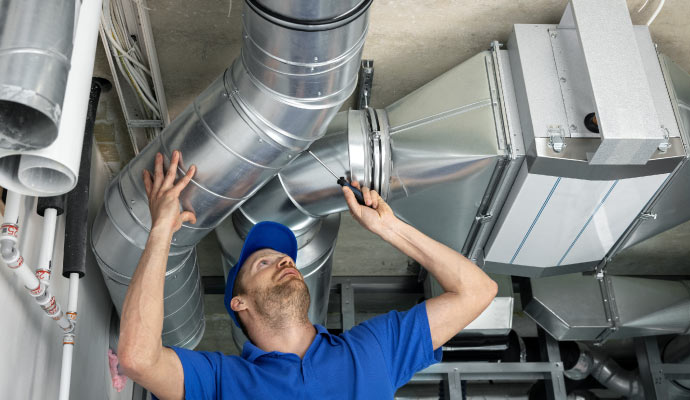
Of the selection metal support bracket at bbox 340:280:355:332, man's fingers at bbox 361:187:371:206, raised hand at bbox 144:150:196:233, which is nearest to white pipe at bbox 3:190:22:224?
raised hand at bbox 144:150:196:233

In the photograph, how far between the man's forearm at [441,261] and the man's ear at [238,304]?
0.41 m

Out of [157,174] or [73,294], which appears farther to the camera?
[73,294]

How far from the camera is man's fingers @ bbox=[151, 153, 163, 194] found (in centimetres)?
189

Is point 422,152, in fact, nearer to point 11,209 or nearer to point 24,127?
point 11,209

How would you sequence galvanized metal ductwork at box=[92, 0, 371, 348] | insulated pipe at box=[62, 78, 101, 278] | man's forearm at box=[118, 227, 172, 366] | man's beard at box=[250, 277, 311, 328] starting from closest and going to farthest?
man's forearm at box=[118, 227, 172, 366] < galvanized metal ductwork at box=[92, 0, 371, 348] < man's beard at box=[250, 277, 311, 328] < insulated pipe at box=[62, 78, 101, 278]

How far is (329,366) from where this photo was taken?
1.65 metres

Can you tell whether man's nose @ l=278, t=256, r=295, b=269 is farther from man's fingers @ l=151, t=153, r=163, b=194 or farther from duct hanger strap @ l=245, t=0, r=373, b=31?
duct hanger strap @ l=245, t=0, r=373, b=31

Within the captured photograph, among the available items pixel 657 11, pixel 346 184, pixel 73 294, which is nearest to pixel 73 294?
pixel 73 294

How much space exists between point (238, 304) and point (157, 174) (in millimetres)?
415

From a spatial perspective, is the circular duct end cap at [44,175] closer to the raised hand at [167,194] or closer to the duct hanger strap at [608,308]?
the raised hand at [167,194]

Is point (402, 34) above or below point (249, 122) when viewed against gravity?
above

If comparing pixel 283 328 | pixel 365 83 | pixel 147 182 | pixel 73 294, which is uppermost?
pixel 365 83

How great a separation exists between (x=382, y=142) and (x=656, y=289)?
1.76 meters

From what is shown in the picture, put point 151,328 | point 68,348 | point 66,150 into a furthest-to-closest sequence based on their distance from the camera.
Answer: point 68,348 → point 151,328 → point 66,150
